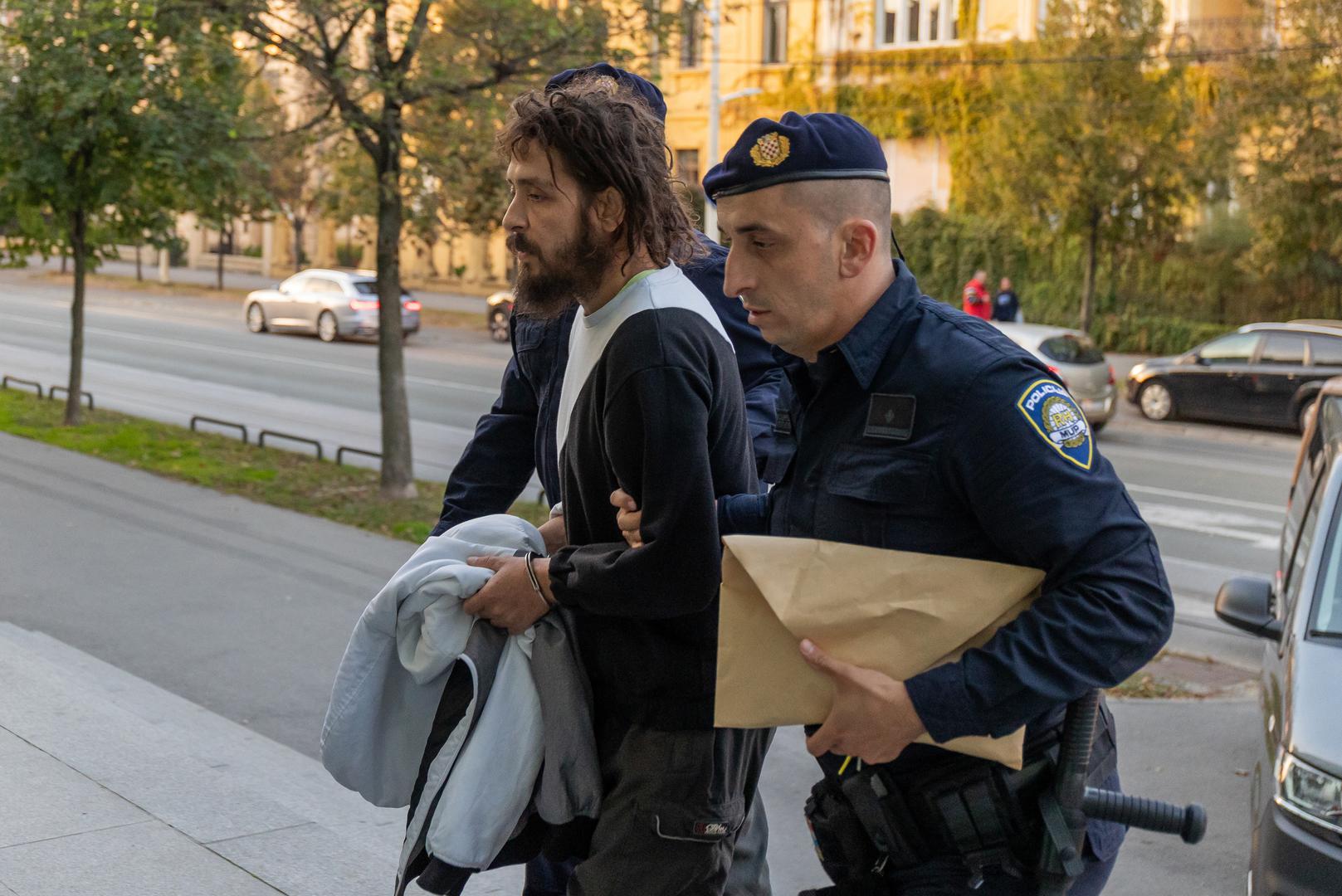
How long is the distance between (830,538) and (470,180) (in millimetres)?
9169

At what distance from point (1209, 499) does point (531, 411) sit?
12412 mm

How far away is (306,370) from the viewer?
22.9 m

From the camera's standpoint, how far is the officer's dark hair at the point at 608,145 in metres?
2.64

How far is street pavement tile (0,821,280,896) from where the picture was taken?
372cm

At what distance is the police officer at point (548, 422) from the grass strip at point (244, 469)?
6.68 metres

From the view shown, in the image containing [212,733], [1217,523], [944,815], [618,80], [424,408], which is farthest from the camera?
[424,408]

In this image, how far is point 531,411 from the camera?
127 inches

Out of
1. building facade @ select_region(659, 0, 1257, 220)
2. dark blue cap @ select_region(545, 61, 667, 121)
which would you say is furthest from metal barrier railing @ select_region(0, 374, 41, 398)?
building facade @ select_region(659, 0, 1257, 220)

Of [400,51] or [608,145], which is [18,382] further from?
[608,145]

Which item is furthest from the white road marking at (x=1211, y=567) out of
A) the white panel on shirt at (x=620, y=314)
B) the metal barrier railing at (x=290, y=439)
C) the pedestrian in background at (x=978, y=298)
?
the pedestrian in background at (x=978, y=298)

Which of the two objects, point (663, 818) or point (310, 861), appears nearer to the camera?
point (663, 818)

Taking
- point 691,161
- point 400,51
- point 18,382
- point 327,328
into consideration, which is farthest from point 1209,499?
point 691,161

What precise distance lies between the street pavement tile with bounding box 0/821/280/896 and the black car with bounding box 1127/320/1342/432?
1849 cm

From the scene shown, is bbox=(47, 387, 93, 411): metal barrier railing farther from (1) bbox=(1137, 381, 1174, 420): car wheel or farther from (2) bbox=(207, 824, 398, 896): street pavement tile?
(1) bbox=(1137, 381, 1174, 420): car wheel
